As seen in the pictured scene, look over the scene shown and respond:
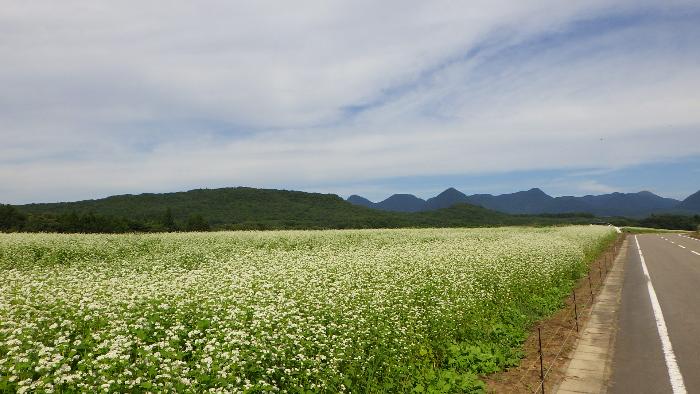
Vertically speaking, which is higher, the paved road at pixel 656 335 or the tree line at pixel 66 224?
the tree line at pixel 66 224

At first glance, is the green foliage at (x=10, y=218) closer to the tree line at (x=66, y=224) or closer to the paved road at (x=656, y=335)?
the tree line at (x=66, y=224)

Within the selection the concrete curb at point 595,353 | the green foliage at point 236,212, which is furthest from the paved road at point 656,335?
the green foliage at point 236,212

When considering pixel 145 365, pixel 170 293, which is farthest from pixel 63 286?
pixel 145 365

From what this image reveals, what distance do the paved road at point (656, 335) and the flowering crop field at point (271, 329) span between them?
97.5 inches

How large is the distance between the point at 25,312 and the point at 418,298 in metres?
9.94

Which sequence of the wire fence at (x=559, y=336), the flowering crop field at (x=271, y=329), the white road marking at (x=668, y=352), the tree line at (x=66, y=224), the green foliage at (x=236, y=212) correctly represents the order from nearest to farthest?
the flowering crop field at (x=271, y=329) < the white road marking at (x=668, y=352) < the wire fence at (x=559, y=336) < the tree line at (x=66, y=224) < the green foliage at (x=236, y=212)

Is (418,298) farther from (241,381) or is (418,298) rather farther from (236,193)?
(236,193)

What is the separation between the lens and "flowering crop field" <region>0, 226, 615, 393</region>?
6488mm

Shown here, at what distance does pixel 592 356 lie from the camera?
34.7ft

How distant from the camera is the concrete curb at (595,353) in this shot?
8875 millimetres

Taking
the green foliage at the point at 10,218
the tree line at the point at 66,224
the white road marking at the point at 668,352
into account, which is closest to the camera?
the white road marking at the point at 668,352

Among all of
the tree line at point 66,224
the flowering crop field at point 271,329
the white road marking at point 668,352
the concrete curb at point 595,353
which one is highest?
the tree line at point 66,224

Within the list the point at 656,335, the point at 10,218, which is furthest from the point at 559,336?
the point at 10,218

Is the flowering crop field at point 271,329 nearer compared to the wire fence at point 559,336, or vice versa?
the flowering crop field at point 271,329
